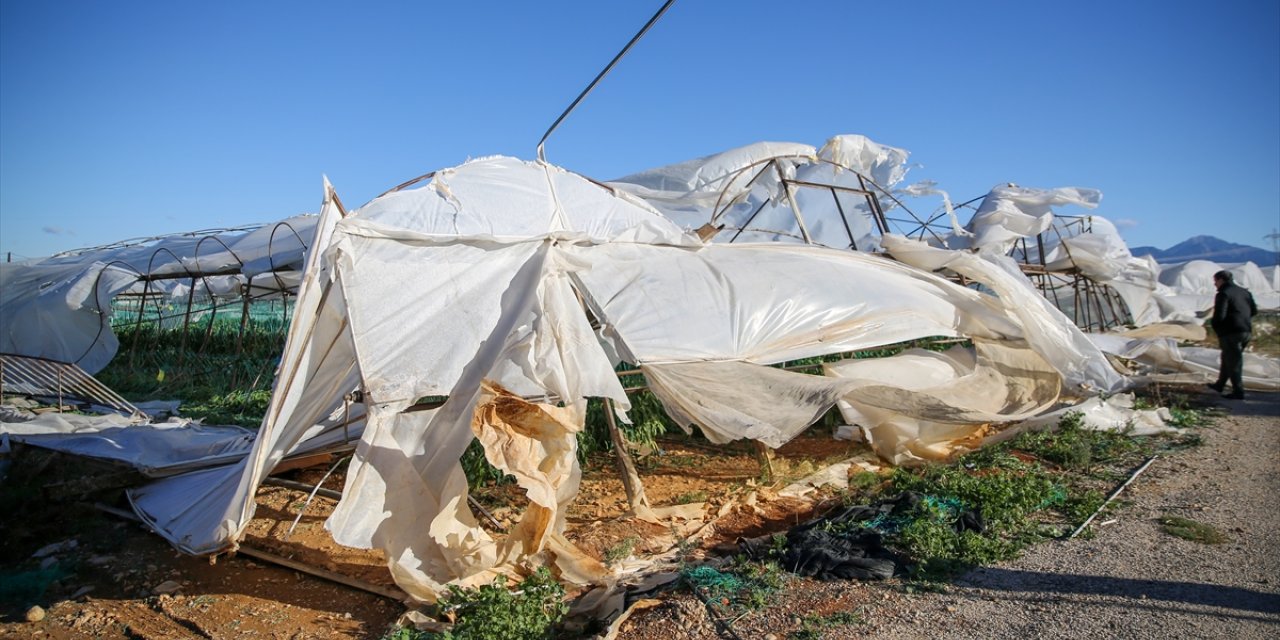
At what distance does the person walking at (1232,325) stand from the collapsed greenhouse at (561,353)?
40cm

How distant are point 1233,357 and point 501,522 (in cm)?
857

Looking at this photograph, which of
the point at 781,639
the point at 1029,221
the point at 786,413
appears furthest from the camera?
the point at 1029,221

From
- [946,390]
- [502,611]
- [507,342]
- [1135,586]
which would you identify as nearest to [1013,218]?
[946,390]

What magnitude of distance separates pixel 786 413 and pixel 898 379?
2199 millimetres

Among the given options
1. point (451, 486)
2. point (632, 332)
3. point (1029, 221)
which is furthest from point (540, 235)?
point (1029, 221)

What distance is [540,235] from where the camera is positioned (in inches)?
221

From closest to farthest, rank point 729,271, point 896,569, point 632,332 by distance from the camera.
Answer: point 896,569 → point 632,332 → point 729,271

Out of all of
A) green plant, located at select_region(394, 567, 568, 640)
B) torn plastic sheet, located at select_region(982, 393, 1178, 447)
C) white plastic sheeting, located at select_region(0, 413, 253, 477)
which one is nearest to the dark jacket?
torn plastic sheet, located at select_region(982, 393, 1178, 447)

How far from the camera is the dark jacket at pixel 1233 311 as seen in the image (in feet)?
28.9

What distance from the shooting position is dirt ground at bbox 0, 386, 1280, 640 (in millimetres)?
3684

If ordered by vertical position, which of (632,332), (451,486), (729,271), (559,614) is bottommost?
(559,614)

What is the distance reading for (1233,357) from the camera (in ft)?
29.9

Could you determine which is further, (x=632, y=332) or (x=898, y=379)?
(x=898, y=379)

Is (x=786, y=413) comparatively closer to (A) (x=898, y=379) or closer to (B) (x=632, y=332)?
(B) (x=632, y=332)
